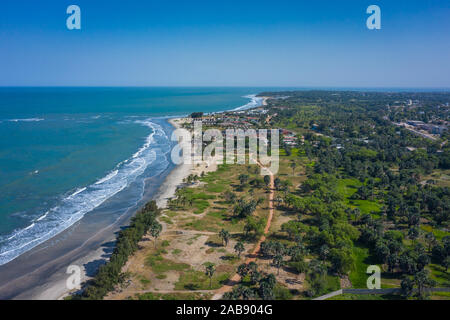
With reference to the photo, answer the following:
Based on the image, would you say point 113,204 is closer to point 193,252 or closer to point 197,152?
point 193,252

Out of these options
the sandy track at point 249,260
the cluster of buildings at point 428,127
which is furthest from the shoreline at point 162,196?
the cluster of buildings at point 428,127

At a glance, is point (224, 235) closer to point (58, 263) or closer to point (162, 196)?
point (162, 196)

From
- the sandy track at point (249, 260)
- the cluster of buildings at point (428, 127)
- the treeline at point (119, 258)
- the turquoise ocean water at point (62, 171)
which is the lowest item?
the sandy track at point (249, 260)

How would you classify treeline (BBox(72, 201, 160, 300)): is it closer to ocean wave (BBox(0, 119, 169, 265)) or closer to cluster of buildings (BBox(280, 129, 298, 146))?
ocean wave (BBox(0, 119, 169, 265))

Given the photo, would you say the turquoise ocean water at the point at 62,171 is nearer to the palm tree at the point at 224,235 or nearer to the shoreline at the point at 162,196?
the shoreline at the point at 162,196

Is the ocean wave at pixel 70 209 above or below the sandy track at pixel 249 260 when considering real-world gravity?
above

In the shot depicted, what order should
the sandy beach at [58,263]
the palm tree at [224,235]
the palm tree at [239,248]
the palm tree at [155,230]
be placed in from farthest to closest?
the palm tree at [224,235] → the palm tree at [155,230] → the palm tree at [239,248] → the sandy beach at [58,263]

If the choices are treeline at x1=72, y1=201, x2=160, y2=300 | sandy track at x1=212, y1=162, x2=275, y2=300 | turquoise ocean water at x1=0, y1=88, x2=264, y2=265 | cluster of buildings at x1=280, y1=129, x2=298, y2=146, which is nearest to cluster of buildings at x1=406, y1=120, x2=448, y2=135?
cluster of buildings at x1=280, y1=129, x2=298, y2=146

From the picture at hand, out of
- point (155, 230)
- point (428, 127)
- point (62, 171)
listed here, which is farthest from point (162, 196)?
point (428, 127)
